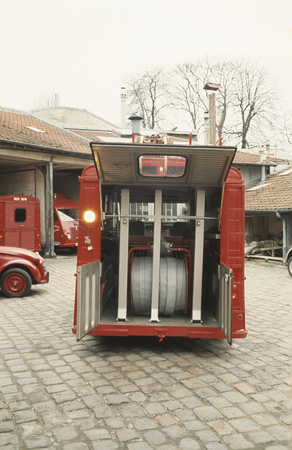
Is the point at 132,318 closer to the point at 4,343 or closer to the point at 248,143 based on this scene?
the point at 4,343

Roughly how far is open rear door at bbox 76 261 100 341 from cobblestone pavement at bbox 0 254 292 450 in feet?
1.62

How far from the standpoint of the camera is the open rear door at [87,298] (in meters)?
4.40

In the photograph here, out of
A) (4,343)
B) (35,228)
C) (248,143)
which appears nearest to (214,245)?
(4,343)

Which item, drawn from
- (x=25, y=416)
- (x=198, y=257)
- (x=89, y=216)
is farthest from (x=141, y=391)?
(x=89, y=216)

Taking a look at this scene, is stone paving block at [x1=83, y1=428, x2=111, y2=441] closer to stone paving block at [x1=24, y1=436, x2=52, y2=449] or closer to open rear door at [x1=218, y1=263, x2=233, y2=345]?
stone paving block at [x1=24, y1=436, x2=52, y2=449]

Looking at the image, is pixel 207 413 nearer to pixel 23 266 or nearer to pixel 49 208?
pixel 23 266

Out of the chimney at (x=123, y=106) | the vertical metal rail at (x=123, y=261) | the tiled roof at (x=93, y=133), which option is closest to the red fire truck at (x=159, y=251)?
the vertical metal rail at (x=123, y=261)

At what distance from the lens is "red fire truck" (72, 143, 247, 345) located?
15.1 feet

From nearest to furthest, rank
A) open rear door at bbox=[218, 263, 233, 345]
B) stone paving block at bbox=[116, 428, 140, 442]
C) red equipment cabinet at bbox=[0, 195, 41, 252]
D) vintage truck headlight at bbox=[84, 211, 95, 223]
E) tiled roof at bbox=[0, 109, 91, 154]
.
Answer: stone paving block at bbox=[116, 428, 140, 442] < open rear door at bbox=[218, 263, 233, 345] < vintage truck headlight at bbox=[84, 211, 95, 223] < red equipment cabinet at bbox=[0, 195, 41, 252] < tiled roof at bbox=[0, 109, 91, 154]

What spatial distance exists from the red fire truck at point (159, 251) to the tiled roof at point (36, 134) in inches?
436

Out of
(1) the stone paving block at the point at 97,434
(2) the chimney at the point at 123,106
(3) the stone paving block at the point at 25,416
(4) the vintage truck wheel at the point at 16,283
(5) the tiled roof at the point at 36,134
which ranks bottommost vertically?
(1) the stone paving block at the point at 97,434

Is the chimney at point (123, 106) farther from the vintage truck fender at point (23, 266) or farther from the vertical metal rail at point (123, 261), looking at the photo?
the vertical metal rail at point (123, 261)

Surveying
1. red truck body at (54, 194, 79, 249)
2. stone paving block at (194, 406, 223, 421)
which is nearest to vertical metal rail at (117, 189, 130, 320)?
stone paving block at (194, 406, 223, 421)

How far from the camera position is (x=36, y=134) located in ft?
58.6
